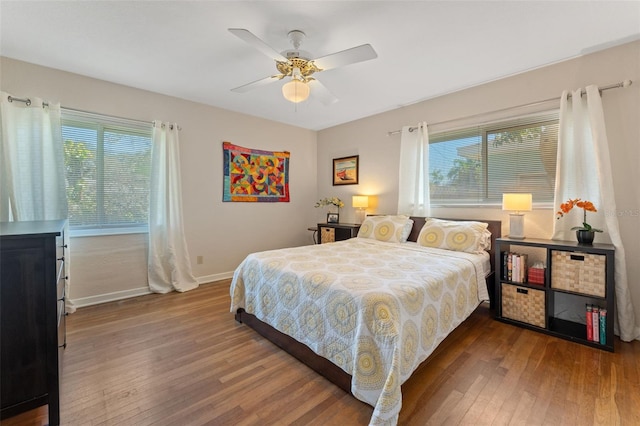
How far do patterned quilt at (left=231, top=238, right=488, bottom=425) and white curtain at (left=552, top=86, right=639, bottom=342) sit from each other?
0.98m

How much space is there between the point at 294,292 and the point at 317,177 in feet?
11.6

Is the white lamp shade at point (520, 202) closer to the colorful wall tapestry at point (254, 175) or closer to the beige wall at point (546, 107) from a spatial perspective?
the beige wall at point (546, 107)

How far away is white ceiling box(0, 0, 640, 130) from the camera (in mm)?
1914

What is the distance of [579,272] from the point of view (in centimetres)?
226

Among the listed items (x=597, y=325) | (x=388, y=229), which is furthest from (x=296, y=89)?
(x=597, y=325)

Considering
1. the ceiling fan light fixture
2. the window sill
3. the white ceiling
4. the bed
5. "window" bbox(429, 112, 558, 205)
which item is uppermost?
the white ceiling

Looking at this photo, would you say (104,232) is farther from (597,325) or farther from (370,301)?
(597,325)

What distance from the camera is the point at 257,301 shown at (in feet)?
7.70

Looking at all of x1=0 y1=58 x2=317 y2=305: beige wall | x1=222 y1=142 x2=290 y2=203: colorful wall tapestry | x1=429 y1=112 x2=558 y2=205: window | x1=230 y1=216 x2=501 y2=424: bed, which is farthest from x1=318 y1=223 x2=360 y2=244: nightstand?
x1=429 y1=112 x2=558 y2=205: window

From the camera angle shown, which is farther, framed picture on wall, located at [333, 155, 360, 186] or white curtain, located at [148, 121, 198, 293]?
framed picture on wall, located at [333, 155, 360, 186]

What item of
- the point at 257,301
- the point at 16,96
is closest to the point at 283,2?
the point at 257,301

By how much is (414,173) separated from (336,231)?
149 centimetres

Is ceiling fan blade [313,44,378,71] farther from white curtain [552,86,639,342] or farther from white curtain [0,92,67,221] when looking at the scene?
white curtain [0,92,67,221]

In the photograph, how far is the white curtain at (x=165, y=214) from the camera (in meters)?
3.40
